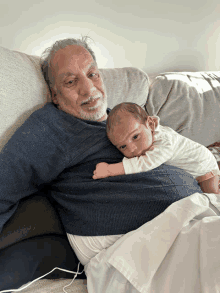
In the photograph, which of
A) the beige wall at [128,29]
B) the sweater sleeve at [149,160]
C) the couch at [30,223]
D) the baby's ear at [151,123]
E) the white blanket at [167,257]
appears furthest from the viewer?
the beige wall at [128,29]

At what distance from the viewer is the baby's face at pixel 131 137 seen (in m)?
0.96

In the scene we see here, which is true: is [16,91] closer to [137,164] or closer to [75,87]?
[75,87]

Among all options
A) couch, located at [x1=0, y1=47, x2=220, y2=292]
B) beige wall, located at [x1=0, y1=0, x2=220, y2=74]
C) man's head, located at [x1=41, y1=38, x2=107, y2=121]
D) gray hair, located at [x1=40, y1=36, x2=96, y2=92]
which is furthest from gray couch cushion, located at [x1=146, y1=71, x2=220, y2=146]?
gray hair, located at [x1=40, y1=36, x2=96, y2=92]

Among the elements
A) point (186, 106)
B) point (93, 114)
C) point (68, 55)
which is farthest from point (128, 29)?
point (93, 114)

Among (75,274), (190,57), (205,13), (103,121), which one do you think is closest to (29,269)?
(75,274)

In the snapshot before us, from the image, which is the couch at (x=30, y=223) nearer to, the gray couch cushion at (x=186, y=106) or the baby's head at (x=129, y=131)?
the gray couch cushion at (x=186, y=106)

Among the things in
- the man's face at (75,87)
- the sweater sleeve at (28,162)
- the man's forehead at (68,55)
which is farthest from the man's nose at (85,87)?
the sweater sleeve at (28,162)

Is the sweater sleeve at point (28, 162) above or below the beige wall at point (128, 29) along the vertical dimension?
below

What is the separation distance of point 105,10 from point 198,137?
3.96 feet

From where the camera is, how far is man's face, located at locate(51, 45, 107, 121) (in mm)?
1110

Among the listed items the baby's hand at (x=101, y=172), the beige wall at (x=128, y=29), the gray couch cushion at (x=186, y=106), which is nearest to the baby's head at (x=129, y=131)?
the baby's hand at (x=101, y=172)

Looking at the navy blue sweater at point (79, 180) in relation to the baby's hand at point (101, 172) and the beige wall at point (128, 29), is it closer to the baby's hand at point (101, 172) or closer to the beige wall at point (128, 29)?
the baby's hand at point (101, 172)

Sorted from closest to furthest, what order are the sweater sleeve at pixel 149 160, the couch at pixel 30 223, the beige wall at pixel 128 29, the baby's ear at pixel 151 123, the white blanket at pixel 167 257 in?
the white blanket at pixel 167 257, the couch at pixel 30 223, the sweater sleeve at pixel 149 160, the baby's ear at pixel 151 123, the beige wall at pixel 128 29

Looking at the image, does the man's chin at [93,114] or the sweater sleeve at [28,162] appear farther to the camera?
the man's chin at [93,114]
